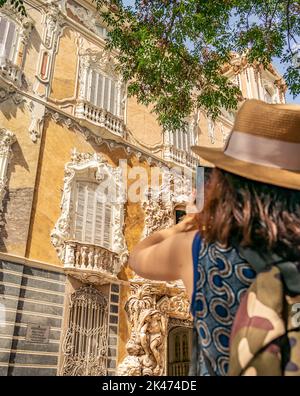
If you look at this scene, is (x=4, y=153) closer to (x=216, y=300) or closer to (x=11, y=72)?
(x=11, y=72)

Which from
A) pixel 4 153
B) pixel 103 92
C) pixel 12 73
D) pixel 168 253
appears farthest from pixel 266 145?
pixel 103 92

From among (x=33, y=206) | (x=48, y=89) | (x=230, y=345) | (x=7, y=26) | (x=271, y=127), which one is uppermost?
(x=7, y=26)

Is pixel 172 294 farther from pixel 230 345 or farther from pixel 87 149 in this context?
pixel 230 345

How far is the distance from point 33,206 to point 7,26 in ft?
17.4

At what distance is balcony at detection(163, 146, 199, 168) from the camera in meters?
12.2

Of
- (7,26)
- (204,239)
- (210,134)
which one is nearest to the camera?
(204,239)

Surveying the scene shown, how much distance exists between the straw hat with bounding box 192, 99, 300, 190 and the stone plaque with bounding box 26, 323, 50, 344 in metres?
7.07

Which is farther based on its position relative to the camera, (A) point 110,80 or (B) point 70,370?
(A) point 110,80

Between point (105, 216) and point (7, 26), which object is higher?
point (7, 26)

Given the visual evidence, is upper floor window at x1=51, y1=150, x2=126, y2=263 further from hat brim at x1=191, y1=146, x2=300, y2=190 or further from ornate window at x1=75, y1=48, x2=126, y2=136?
hat brim at x1=191, y1=146, x2=300, y2=190

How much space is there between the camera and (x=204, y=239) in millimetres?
1262

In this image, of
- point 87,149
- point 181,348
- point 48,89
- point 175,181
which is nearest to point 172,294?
point 181,348

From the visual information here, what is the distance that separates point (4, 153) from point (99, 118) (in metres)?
3.45

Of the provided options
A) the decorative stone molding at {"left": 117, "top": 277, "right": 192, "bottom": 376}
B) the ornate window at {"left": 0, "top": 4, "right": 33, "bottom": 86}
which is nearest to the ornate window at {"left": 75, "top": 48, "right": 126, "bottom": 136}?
the ornate window at {"left": 0, "top": 4, "right": 33, "bottom": 86}
